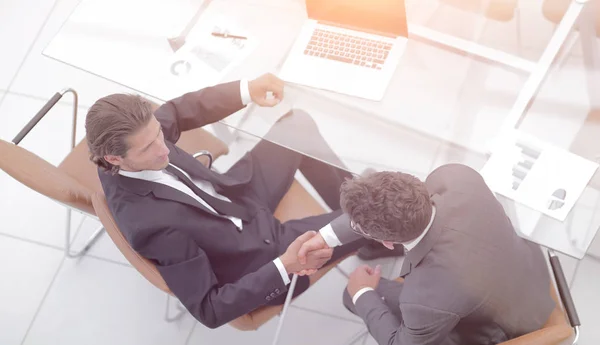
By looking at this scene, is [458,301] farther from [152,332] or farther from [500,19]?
[152,332]

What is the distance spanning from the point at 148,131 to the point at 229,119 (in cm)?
46

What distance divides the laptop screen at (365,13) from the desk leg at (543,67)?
1.47ft

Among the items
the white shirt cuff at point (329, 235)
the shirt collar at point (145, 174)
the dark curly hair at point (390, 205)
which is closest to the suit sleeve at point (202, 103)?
the shirt collar at point (145, 174)

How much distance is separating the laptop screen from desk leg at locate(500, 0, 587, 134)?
45 centimetres

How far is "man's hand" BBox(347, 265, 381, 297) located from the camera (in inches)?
80.5

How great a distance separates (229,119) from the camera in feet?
7.37

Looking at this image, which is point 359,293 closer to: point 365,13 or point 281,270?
point 281,270

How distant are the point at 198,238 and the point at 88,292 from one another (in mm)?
1077

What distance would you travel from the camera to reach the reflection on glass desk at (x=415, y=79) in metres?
2.07

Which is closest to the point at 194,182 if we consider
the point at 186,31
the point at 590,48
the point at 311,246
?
the point at 311,246

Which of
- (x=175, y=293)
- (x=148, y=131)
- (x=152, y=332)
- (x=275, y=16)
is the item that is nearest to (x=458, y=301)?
(x=175, y=293)

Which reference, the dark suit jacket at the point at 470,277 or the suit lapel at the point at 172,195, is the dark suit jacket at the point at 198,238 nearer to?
the suit lapel at the point at 172,195

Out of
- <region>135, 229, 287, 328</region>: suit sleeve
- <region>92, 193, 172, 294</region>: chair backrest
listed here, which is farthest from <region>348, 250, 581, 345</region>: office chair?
<region>92, 193, 172, 294</region>: chair backrest

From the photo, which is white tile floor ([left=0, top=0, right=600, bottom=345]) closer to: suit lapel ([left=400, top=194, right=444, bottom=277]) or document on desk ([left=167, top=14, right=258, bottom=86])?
document on desk ([left=167, top=14, right=258, bottom=86])
